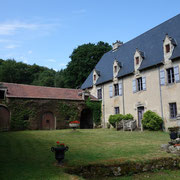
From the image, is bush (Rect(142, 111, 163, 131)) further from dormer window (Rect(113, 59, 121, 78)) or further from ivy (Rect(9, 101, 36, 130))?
ivy (Rect(9, 101, 36, 130))

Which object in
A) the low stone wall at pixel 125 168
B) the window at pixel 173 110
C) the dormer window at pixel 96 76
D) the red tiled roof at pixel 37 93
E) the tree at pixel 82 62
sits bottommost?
the low stone wall at pixel 125 168

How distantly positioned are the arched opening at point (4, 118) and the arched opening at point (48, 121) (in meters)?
3.48

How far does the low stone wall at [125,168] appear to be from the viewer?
239 inches

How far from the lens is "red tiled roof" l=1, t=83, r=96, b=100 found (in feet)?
65.9

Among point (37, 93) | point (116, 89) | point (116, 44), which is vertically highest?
point (116, 44)

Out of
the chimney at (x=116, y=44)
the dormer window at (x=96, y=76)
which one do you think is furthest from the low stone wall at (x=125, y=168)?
the chimney at (x=116, y=44)

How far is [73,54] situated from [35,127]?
62.3ft

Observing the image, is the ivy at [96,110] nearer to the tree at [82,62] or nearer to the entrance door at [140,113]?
the entrance door at [140,113]

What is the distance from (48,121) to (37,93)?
128 inches

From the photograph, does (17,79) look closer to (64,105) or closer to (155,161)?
(64,105)

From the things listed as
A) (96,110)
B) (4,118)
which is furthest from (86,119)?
(4,118)

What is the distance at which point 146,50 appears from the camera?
2002 centimetres

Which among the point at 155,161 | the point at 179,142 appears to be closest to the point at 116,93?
the point at 179,142

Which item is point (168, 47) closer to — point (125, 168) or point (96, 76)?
point (96, 76)
